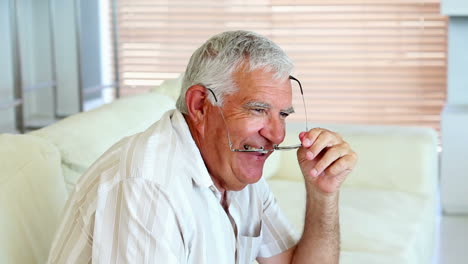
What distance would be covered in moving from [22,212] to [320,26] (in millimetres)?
3936

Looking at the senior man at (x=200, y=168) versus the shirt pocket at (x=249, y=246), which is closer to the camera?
the senior man at (x=200, y=168)

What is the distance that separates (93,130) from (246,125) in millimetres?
612

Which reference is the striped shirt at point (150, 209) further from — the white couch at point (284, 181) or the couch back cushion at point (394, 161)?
the couch back cushion at point (394, 161)

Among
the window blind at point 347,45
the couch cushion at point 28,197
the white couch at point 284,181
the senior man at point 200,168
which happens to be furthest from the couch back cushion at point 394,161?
the window blind at point 347,45

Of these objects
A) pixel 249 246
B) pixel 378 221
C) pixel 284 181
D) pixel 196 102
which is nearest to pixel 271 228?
pixel 249 246

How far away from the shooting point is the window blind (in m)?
5.06

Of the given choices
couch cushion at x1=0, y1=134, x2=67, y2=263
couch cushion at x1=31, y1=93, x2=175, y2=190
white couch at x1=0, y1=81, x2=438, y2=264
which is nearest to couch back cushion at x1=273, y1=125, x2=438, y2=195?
white couch at x1=0, y1=81, x2=438, y2=264

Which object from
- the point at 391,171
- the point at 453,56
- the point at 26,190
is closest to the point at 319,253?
the point at 26,190

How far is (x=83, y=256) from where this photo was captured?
1.37 metres

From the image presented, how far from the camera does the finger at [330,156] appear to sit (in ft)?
5.07

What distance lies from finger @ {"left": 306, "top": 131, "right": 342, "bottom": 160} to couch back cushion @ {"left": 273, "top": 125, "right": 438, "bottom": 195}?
5.39 ft

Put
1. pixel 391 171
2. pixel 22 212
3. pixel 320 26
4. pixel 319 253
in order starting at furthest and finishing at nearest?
pixel 320 26 → pixel 391 171 → pixel 319 253 → pixel 22 212

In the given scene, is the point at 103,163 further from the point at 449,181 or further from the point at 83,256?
the point at 449,181

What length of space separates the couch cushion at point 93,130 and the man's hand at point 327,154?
1.68 feet
